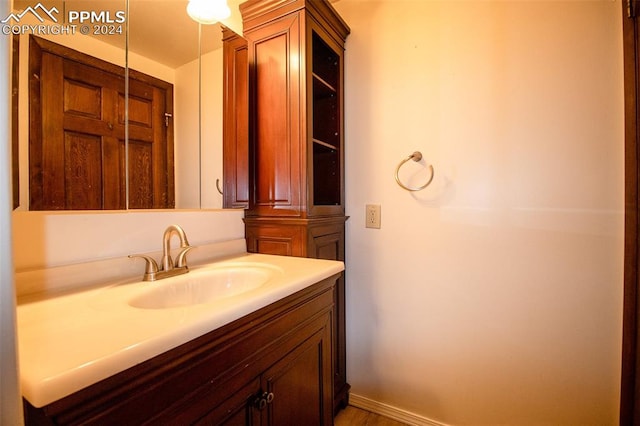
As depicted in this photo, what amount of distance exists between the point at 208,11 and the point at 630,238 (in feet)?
5.99

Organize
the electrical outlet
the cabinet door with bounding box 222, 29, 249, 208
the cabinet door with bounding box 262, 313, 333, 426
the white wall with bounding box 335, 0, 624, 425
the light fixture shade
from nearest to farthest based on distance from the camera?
1. the cabinet door with bounding box 262, 313, 333, 426
2. the white wall with bounding box 335, 0, 624, 425
3. the light fixture shade
4. the cabinet door with bounding box 222, 29, 249, 208
5. the electrical outlet

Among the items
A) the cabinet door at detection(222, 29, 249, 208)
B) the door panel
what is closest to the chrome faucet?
the door panel

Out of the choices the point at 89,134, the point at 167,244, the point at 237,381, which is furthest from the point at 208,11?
the point at 237,381

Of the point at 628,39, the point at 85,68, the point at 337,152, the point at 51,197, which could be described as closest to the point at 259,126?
the point at 337,152

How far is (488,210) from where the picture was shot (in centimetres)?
113

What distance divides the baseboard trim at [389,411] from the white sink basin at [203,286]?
37.8 inches

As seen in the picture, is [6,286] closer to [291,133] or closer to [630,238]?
[291,133]

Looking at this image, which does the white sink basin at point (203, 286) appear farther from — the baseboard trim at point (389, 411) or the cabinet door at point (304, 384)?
the baseboard trim at point (389, 411)

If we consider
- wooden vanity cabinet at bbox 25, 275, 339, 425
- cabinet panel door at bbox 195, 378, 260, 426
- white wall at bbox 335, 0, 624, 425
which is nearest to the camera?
wooden vanity cabinet at bbox 25, 275, 339, 425

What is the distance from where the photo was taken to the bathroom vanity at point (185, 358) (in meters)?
0.38

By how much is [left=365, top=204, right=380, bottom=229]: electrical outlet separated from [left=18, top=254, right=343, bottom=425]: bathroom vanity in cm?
52

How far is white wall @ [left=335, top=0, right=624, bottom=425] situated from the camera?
3.25 feet

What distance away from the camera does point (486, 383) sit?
1158 mm

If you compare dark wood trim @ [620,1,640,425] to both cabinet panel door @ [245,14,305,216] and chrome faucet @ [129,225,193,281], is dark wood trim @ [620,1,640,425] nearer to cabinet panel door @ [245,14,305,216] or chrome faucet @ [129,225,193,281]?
cabinet panel door @ [245,14,305,216]
